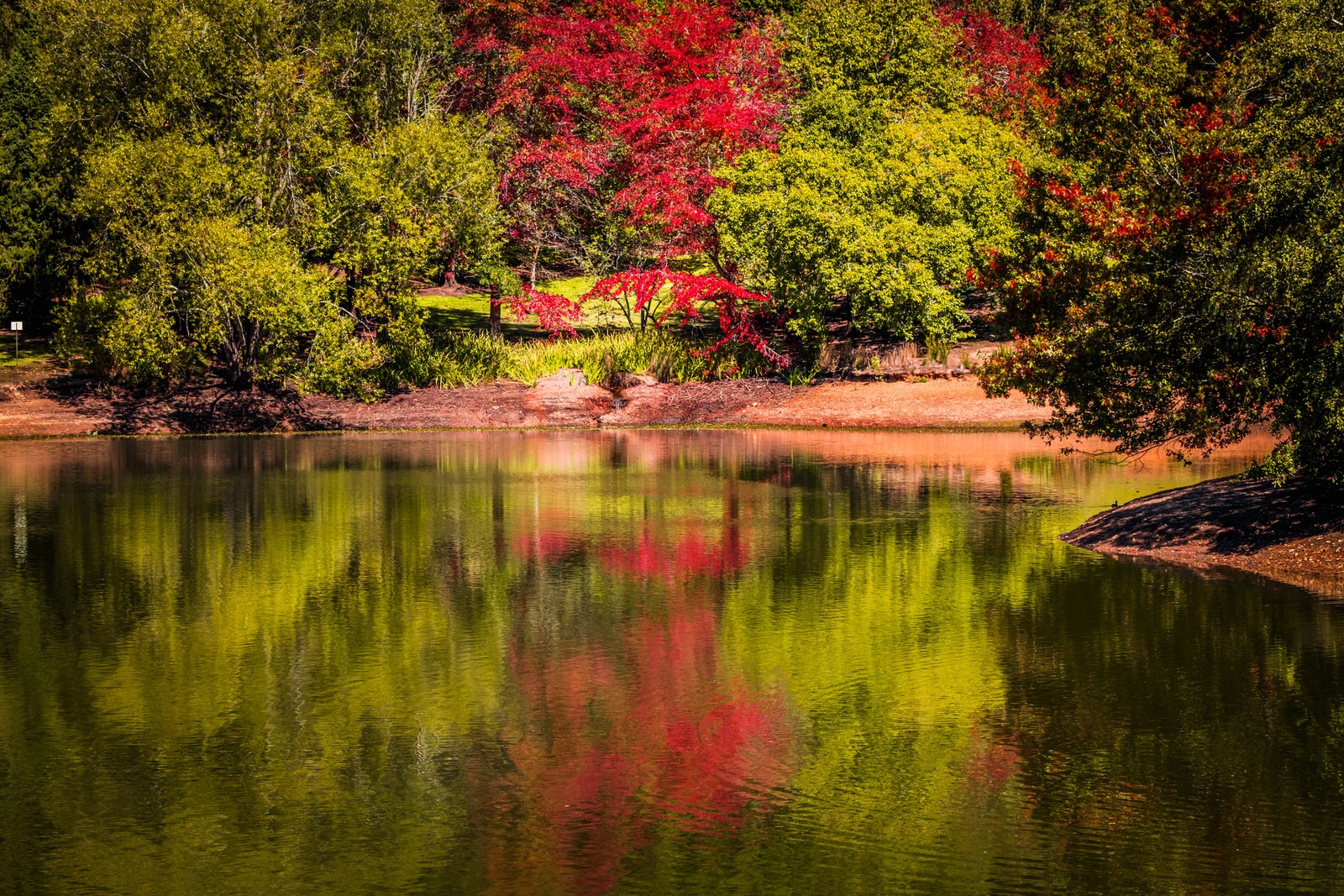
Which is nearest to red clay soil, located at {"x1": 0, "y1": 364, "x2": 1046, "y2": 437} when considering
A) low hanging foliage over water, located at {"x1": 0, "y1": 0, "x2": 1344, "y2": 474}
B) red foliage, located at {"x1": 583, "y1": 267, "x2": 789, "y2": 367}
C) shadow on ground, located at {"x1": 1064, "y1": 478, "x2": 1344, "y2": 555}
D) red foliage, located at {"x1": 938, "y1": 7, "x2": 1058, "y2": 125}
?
low hanging foliage over water, located at {"x1": 0, "y1": 0, "x2": 1344, "y2": 474}

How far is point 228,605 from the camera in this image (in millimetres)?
A: 16344

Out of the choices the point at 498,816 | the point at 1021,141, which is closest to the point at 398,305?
the point at 1021,141

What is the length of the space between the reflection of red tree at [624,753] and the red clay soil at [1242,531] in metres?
7.88

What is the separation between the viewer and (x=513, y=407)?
4069 cm

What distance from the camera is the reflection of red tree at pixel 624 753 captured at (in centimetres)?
897

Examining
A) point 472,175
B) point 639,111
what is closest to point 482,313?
point 639,111

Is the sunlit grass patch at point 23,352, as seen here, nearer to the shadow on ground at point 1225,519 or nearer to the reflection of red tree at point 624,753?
the shadow on ground at point 1225,519

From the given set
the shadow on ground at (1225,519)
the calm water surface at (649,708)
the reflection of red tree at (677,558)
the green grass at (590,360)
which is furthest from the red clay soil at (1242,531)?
the green grass at (590,360)

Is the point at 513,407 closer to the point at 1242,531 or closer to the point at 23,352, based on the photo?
the point at 23,352

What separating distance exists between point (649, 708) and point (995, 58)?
5083cm

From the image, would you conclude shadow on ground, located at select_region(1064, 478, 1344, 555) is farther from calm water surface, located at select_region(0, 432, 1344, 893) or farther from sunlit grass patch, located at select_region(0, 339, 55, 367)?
sunlit grass patch, located at select_region(0, 339, 55, 367)

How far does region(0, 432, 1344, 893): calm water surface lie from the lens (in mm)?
8820

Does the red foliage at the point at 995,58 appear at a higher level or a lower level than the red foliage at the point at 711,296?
higher

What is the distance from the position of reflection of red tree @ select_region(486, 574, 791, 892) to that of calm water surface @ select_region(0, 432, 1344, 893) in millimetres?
41
